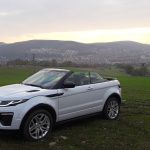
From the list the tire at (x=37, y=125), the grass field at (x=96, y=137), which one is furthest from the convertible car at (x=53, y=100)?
the grass field at (x=96, y=137)

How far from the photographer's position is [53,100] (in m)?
5.31

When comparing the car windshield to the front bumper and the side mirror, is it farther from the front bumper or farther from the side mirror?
the front bumper

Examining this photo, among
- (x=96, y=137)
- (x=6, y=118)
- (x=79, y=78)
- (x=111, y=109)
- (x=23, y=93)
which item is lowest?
(x=96, y=137)

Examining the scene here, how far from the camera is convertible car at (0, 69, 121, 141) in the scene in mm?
4711

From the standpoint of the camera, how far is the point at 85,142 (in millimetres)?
4945

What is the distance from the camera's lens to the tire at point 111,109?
22.2ft

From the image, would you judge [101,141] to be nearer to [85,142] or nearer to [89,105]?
[85,142]

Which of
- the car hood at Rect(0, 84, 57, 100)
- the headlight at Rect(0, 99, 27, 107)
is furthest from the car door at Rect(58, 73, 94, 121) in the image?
the headlight at Rect(0, 99, 27, 107)

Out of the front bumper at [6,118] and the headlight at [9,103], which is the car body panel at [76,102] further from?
the front bumper at [6,118]

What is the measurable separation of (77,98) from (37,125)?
130 centimetres

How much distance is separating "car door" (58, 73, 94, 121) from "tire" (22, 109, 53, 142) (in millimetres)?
417

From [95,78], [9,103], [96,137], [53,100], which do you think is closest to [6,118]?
[9,103]

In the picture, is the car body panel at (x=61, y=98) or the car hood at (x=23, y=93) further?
the car hood at (x=23, y=93)

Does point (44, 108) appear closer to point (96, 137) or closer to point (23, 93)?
point (23, 93)
